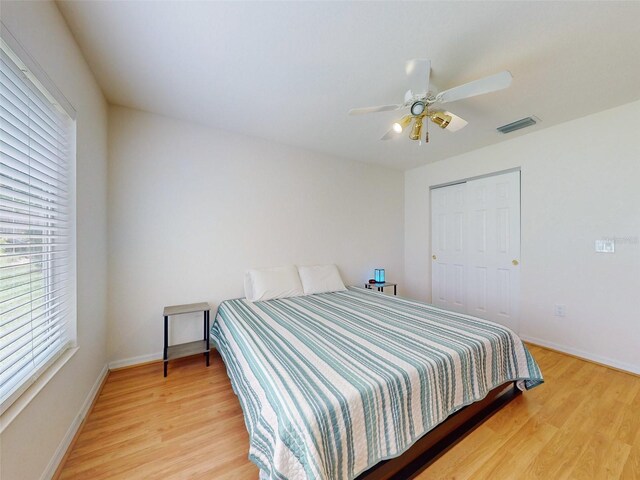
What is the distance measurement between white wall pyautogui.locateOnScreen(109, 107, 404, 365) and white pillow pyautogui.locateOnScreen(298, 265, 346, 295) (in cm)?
18

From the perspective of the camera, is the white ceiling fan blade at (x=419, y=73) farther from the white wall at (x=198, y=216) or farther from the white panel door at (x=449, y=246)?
the white panel door at (x=449, y=246)

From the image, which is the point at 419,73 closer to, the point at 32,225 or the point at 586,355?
the point at 32,225

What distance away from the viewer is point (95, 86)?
1.93 m

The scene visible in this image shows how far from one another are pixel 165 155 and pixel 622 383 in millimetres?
4510

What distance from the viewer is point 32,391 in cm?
110

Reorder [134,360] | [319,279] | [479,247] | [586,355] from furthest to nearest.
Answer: [479,247] < [319,279] < [586,355] < [134,360]

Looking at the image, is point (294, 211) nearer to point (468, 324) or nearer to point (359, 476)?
point (468, 324)

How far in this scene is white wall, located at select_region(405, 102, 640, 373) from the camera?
2.27m

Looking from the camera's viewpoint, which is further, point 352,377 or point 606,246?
point 606,246

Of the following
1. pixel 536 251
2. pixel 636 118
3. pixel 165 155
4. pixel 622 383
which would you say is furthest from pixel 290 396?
pixel 636 118

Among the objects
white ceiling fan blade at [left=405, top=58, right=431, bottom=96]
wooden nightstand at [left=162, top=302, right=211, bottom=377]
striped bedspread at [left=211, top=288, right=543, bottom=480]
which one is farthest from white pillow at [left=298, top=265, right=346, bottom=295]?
white ceiling fan blade at [left=405, top=58, right=431, bottom=96]

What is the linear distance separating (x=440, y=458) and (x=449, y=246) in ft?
9.49

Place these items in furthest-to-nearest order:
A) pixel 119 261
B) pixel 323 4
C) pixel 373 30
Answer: pixel 119 261 < pixel 373 30 < pixel 323 4

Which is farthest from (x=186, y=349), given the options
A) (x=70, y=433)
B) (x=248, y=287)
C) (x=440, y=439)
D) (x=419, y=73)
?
(x=419, y=73)
